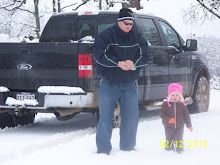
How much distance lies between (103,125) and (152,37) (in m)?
3.37

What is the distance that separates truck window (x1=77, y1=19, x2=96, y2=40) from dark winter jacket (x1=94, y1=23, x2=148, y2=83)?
104 inches

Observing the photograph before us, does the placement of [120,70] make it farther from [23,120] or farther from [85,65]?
[23,120]

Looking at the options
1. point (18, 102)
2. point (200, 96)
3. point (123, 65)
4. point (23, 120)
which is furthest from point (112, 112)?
point (200, 96)

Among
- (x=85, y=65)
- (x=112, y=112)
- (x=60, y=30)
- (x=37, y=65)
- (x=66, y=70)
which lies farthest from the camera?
(x=60, y=30)

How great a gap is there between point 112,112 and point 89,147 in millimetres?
705

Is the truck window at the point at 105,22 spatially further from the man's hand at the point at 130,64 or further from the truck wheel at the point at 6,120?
the man's hand at the point at 130,64

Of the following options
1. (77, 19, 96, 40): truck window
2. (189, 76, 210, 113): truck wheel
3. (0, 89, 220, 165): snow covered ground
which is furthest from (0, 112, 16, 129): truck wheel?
(189, 76, 210, 113): truck wheel

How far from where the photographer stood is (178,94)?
563cm

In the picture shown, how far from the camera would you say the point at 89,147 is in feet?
→ 19.8

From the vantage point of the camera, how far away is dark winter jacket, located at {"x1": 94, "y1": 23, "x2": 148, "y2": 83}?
535cm

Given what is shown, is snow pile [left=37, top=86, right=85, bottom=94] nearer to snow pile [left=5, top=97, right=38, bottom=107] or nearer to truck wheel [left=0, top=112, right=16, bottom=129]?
snow pile [left=5, top=97, right=38, bottom=107]

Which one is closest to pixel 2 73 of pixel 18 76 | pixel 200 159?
pixel 18 76

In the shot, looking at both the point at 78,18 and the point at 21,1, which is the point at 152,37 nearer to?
the point at 78,18

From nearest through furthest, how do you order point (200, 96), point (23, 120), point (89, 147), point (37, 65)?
point (89, 147)
point (37, 65)
point (23, 120)
point (200, 96)
